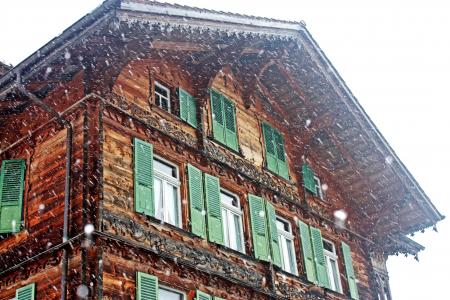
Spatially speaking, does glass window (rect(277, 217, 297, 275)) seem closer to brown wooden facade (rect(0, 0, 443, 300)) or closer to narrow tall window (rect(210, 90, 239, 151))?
brown wooden facade (rect(0, 0, 443, 300))

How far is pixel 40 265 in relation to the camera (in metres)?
10.2

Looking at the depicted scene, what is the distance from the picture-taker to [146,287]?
33.2 ft

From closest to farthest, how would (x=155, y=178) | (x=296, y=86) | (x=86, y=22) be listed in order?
(x=86, y=22) < (x=155, y=178) < (x=296, y=86)

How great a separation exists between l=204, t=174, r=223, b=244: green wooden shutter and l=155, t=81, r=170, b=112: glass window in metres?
1.72

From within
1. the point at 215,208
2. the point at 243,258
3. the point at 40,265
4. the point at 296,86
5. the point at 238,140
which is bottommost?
the point at 40,265

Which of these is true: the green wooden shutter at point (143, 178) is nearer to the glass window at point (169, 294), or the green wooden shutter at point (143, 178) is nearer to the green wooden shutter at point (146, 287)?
the green wooden shutter at point (146, 287)

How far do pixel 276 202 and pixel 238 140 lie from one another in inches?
68.3

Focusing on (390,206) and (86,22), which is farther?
(390,206)

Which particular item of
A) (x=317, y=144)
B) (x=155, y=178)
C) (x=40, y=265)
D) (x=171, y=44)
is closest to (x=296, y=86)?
(x=317, y=144)

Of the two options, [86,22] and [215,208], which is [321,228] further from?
[86,22]

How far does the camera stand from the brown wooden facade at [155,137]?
10.2 metres

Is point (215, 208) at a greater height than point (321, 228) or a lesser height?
lesser

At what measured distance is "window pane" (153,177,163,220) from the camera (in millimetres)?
11366

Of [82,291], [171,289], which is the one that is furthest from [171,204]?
[82,291]
